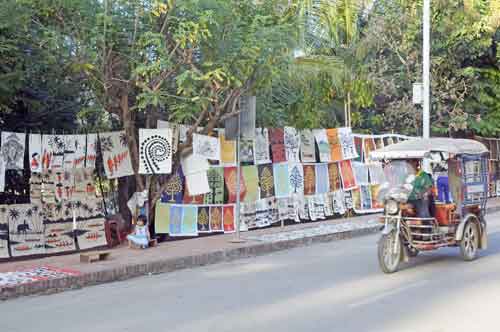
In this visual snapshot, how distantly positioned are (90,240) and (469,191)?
6842mm

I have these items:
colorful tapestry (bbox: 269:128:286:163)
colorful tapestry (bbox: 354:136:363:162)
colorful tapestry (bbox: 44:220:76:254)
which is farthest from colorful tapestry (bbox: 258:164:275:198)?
colorful tapestry (bbox: 44:220:76:254)

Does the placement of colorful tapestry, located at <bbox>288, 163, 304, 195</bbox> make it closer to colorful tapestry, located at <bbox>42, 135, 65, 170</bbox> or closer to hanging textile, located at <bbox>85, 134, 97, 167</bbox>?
hanging textile, located at <bbox>85, 134, 97, 167</bbox>

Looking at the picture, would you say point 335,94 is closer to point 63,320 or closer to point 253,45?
point 253,45

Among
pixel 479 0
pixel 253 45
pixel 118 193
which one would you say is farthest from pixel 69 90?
pixel 479 0

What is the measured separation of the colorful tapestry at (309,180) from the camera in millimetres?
15906

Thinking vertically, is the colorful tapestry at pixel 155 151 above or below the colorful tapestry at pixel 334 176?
above

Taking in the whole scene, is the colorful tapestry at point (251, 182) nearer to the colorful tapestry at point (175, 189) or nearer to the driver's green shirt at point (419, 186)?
the colorful tapestry at point (175, 189)

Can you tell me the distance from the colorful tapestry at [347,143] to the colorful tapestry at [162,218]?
6.07 meters

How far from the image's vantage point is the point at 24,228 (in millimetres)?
10656

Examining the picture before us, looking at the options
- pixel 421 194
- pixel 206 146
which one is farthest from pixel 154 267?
pixel 421 194

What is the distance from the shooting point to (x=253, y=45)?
10.8 meters

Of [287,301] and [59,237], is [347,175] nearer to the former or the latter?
[59,237]

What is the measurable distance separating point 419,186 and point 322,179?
653 cm

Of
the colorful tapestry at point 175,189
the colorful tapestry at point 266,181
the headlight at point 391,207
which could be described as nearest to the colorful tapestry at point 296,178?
the colorful tapestry at point 266,181
